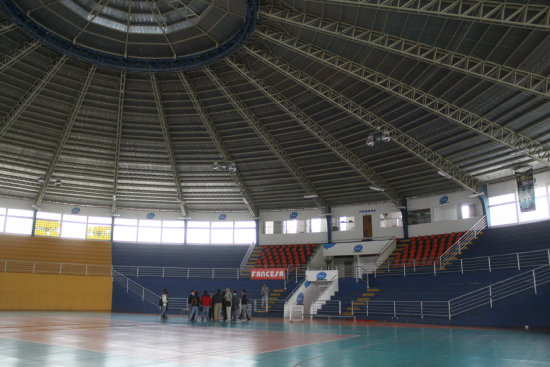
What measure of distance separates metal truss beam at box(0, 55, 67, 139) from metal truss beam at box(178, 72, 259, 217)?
693 cm

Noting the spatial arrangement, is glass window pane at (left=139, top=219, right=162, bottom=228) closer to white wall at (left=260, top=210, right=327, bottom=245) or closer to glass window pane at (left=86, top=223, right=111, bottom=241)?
glass window pane at (left=86, top=223, right=111, bottom=241)

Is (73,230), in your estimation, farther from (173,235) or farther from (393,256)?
(393,256)

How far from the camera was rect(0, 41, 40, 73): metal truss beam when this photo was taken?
24.0m

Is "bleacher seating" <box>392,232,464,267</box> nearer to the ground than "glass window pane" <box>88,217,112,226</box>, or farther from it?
nearer to the ground

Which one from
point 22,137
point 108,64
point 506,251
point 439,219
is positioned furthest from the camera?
point 439,219

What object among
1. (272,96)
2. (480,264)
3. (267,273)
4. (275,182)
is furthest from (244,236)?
(480,264)

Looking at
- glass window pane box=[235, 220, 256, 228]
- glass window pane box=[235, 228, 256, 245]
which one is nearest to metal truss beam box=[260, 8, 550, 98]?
glass window pane box=[235, 220, 256, 228]

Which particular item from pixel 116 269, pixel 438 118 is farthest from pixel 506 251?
Answer: pixel 116 269

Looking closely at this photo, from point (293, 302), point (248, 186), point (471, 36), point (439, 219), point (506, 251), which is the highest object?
point (471, 36)

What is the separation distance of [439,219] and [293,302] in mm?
14495

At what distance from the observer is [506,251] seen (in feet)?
100

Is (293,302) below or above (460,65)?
below

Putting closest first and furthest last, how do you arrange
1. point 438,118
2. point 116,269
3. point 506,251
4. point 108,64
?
1. point 108,64
2. point 438,118
3. point 506,251
4. point 116,269

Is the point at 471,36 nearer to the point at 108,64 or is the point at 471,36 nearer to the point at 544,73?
the point at 544,73
